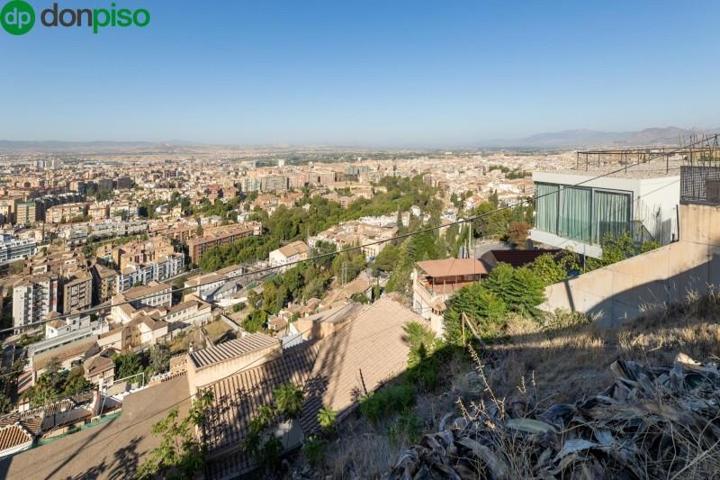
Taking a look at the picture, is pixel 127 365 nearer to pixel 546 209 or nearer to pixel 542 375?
pixel 546 209

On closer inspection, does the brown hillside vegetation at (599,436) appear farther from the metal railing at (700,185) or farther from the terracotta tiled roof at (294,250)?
the terracotta tiled roof at (294,250)

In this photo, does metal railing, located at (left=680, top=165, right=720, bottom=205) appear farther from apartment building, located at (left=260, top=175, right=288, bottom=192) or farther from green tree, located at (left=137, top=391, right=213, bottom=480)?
apartment building, located at (left=260, top=175, right=288, bottom=192)

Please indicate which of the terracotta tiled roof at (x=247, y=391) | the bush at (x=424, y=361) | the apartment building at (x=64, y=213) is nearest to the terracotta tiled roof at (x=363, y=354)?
the terracotta tiled roof at (x=247, y=391)

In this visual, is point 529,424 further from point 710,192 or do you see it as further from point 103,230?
point 103,230

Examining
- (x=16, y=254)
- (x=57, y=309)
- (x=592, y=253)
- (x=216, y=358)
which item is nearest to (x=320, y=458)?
(x=216, y=358)

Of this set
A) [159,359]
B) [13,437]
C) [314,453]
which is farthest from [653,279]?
[159,359]

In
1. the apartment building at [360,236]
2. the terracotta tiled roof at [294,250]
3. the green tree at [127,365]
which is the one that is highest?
the apartment building at [360,236]

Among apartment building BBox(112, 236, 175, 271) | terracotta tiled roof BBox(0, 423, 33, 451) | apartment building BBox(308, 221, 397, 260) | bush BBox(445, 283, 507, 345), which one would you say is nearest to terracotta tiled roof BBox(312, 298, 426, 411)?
bush BBox(445, 283, 507, 345)
